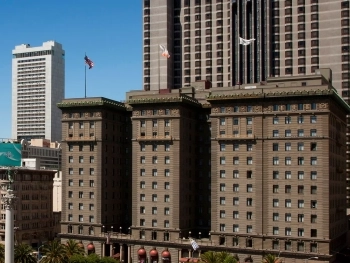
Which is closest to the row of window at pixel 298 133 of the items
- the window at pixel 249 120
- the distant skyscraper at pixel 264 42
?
the window at pixel 249 120

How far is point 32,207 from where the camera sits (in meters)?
181

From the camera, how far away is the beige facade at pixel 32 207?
173250 millimetres

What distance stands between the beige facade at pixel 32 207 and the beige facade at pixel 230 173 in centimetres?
2696

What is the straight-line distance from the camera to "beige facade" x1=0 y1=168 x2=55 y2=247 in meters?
173

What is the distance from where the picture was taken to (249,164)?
132 metres

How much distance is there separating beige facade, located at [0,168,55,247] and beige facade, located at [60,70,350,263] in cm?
2696

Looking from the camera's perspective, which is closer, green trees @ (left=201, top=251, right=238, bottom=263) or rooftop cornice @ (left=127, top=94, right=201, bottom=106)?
green trees @ (left=201, top=251, right=238, bottom=263)

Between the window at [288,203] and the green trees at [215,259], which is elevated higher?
the window at [288,203]

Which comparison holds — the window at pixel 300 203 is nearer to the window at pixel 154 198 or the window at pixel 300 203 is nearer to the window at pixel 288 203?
the window at pixel 288 203

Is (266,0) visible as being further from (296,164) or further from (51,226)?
(51,226)

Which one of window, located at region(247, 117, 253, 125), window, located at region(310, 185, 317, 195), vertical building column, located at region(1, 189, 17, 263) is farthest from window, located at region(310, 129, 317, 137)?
vertical building column, located at region(1, 189, 17, 263)

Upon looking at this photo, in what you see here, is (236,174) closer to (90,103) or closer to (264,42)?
(90,103)

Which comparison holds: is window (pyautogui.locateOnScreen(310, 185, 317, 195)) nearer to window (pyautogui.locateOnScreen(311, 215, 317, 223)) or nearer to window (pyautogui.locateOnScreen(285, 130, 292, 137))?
window (pyautogui.locateOnScreen(311, 215, 317, 223))

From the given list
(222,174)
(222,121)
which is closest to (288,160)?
(222,174)
